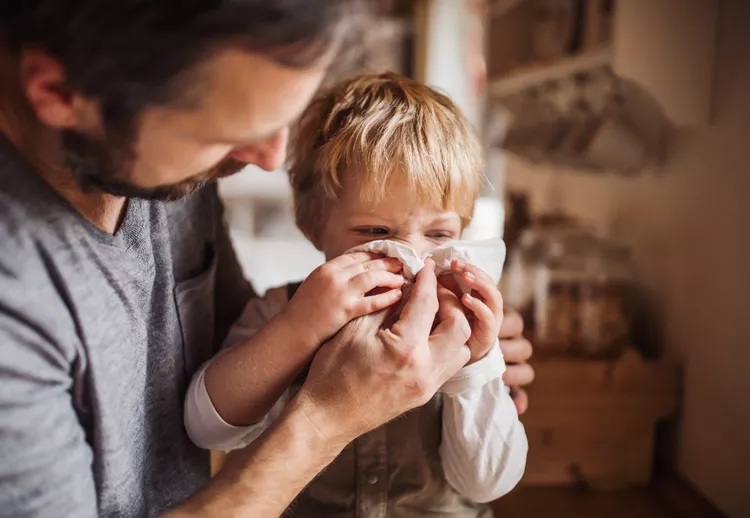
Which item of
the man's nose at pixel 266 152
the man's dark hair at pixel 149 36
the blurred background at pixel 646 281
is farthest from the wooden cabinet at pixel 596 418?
the man's dark hair at pixel 149 36

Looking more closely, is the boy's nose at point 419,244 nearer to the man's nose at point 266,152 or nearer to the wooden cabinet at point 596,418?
the man's nose at point 266,152

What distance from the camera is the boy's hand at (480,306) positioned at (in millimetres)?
797

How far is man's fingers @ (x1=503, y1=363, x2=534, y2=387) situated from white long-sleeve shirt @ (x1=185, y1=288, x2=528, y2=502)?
0.20ft

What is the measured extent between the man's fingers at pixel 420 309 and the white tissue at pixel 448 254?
3 cm

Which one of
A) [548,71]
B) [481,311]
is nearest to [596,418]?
[481,311]

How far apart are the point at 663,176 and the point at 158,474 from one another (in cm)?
117

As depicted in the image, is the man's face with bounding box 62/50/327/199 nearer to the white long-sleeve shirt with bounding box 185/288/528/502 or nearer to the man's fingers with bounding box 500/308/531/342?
the white long-sleeve shirt with bounding box 185/288/528/502

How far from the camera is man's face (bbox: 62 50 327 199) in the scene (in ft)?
1.90

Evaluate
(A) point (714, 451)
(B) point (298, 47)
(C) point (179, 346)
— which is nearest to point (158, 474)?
(C) point (179, 346)

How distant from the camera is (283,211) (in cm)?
386

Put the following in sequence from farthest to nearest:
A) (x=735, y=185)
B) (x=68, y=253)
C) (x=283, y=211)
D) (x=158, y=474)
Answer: (x=283, y=211)
(x=735, y=185)
(x=158, y=474)
(x=68, y=253)

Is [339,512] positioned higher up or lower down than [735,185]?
lower down

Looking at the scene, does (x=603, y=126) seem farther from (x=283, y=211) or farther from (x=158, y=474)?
(x=283, y=211)

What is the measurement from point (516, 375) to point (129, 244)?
22.6 inches
